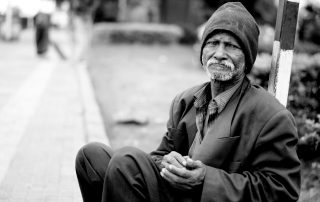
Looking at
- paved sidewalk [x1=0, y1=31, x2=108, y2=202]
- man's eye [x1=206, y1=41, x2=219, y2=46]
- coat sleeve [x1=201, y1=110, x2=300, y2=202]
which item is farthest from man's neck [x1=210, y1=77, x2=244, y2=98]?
paved sidewalk [x1=0, y1=31, x2=108, y2=202]

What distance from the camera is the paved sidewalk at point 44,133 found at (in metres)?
4.50

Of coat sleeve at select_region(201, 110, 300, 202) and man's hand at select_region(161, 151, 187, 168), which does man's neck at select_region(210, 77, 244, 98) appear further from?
man's hand at select_region(161, 151, 187, 168)

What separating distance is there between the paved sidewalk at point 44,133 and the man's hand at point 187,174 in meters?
1.94

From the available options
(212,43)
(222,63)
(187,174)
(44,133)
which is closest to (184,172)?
(187,174)

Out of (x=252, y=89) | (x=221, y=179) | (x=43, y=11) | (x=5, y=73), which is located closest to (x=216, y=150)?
(x=221, y=179)

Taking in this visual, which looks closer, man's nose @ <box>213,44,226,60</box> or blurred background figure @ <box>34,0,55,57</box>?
man's nose @ <box>213,44,226,60</box>

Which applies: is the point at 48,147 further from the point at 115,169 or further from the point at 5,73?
the point at 5,73

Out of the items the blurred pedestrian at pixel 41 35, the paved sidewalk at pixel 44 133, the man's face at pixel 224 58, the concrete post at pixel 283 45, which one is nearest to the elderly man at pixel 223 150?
the man's face at pixel 224 58

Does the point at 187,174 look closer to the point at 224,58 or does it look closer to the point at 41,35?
the point at 224,58

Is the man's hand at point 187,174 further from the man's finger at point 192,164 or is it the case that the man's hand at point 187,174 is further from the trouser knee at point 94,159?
the trouser knee at point 94,159

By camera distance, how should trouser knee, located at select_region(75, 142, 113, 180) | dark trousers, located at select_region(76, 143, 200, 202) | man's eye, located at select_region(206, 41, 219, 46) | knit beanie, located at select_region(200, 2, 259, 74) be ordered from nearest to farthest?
dark trousers, located at select_region(76, 143, 200, 202)
knit beanie, located at select_region(200, 2, 259, 74)
man's eye, located at select_region(206, 41, 219, 46)
trouser knee, located at select_region(75, 142, 113, 180)

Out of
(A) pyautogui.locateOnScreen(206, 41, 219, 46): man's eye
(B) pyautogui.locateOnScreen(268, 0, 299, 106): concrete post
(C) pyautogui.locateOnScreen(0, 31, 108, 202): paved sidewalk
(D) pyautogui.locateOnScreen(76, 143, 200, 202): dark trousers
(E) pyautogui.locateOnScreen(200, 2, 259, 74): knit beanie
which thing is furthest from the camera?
(C) pyautogui.locateOnScreen(0, 31, 108, 202): paved sidewalk

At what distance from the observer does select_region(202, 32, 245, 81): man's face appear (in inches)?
108

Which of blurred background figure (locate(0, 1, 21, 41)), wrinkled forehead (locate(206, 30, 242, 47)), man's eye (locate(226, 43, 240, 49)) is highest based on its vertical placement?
wrinkled forehead (locate(206, 30, 242, 47))
